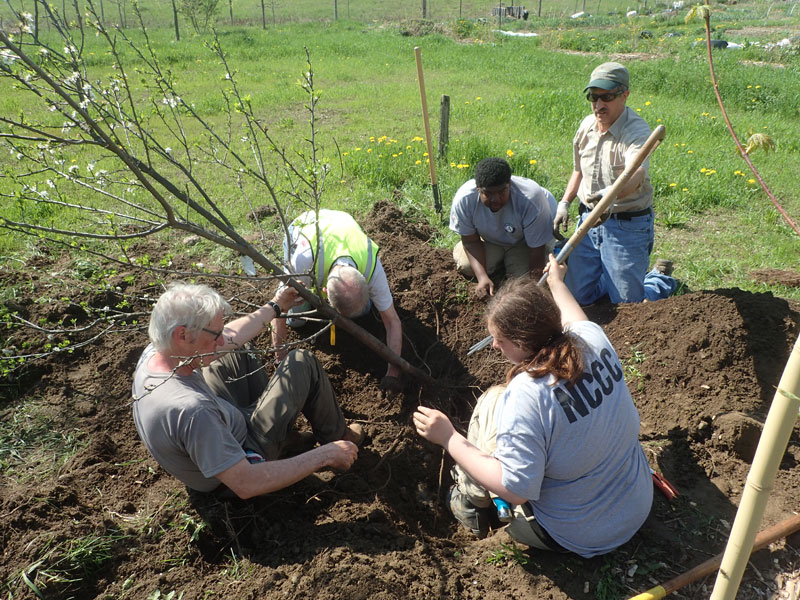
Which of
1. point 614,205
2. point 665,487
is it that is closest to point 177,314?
point 665,487

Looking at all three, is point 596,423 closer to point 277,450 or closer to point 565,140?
point 277,450

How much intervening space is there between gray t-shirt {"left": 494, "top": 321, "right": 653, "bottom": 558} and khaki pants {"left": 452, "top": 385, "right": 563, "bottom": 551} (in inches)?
3.1

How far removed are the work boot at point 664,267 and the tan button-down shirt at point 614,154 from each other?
0.77 meters

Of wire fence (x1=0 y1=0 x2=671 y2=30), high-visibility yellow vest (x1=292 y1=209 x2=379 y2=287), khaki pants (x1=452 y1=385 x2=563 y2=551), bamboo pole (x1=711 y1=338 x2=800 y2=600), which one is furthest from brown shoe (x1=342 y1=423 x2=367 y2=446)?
wire fence (x1=0 y1=0 x2=671 y2=30)

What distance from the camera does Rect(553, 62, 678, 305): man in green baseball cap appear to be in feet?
12.6

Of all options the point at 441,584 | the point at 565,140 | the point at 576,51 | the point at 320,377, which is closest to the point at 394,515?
the point at 441,584

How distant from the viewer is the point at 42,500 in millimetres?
2785

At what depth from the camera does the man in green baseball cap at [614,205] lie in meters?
3.85

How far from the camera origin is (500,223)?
4.53 metres

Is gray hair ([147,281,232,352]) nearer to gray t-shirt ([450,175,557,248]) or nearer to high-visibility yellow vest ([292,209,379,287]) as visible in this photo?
high-visibility yellow vest ([292,209,379,287])

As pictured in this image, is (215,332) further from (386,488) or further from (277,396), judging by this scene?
(386,488)

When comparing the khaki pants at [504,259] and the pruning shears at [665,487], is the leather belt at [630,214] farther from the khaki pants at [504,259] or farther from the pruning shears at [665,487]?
the pruning shears at [665,487]

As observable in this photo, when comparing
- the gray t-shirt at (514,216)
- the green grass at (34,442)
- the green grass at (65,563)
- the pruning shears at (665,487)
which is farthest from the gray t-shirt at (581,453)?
the green grass at (34,442)

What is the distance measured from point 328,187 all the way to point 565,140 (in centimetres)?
352
